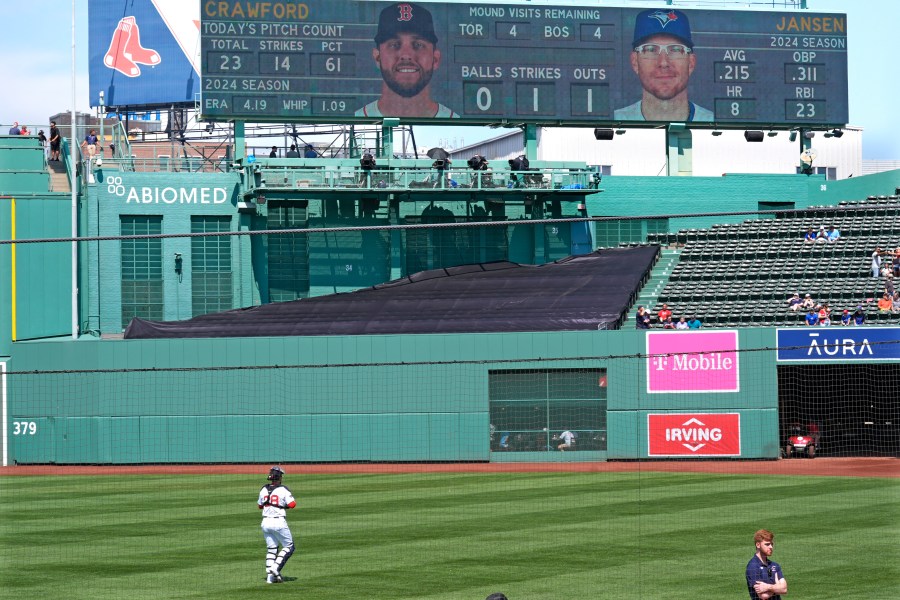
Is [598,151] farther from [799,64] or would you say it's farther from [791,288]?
[791,288]

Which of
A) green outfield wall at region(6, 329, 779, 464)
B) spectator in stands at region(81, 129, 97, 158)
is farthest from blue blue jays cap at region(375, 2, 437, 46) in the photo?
green outfield wall at region(6, 329, 779, 464)

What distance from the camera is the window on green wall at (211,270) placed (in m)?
40.7

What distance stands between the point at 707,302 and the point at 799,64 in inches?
387

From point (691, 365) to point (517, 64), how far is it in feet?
38.3

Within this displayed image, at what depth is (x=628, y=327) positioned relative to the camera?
3575cm

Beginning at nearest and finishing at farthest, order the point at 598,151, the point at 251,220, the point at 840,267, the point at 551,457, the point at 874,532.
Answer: the point at 874,532
the point at 551,457
the point at 840,267
the point at 251,220
the point at 598,151

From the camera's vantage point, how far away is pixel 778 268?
3803 centimetres

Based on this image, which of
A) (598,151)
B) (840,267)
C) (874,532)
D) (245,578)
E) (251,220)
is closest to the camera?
(245,578)

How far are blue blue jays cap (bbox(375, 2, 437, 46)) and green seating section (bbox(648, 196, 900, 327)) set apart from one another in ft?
36.1

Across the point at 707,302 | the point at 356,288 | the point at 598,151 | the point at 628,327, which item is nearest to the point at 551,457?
the point at 628,327

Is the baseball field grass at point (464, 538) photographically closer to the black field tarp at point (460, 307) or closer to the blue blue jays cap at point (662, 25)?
the black field tarp at point (460, 307)

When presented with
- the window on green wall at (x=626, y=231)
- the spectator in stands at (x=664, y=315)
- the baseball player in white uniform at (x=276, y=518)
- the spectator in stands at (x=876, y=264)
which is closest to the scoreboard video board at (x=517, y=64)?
the window on green wall at (x=626, y=231)

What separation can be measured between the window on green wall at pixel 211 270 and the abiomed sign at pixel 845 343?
17635mm

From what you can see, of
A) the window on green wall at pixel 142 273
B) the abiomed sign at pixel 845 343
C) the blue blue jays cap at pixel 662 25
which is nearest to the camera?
the abiomed sign at pixel 845 343
